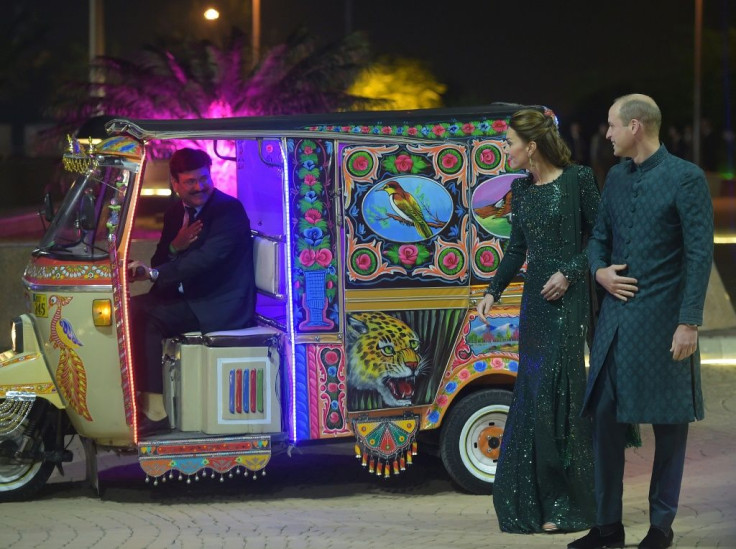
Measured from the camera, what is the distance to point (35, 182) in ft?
131

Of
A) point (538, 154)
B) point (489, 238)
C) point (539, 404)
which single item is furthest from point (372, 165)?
point (539, 404)

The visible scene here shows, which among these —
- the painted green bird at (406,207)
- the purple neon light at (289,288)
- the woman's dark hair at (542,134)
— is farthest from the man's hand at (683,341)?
the purple neon light at (289,288)

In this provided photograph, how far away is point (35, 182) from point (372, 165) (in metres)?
34.0

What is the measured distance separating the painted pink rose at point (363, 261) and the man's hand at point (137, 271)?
1129 millimetres

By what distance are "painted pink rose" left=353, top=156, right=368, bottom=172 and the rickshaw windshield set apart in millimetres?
1185

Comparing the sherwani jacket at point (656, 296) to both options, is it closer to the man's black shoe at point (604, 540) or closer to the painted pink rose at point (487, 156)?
the man's black shoe at point (604, 540)

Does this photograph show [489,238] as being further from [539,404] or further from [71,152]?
[71,152]

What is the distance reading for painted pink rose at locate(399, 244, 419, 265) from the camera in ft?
24.7

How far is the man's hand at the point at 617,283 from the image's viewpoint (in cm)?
584

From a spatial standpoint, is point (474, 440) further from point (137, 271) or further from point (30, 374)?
point (30, 374)

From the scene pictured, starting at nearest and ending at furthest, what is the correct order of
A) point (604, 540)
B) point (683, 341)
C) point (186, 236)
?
point (683, 341) < point (604, 540) < point (186, 236)

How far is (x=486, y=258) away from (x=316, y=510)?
164 cm

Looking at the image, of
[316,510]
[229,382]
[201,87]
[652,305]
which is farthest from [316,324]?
[201,87]

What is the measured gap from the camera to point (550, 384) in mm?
6418
